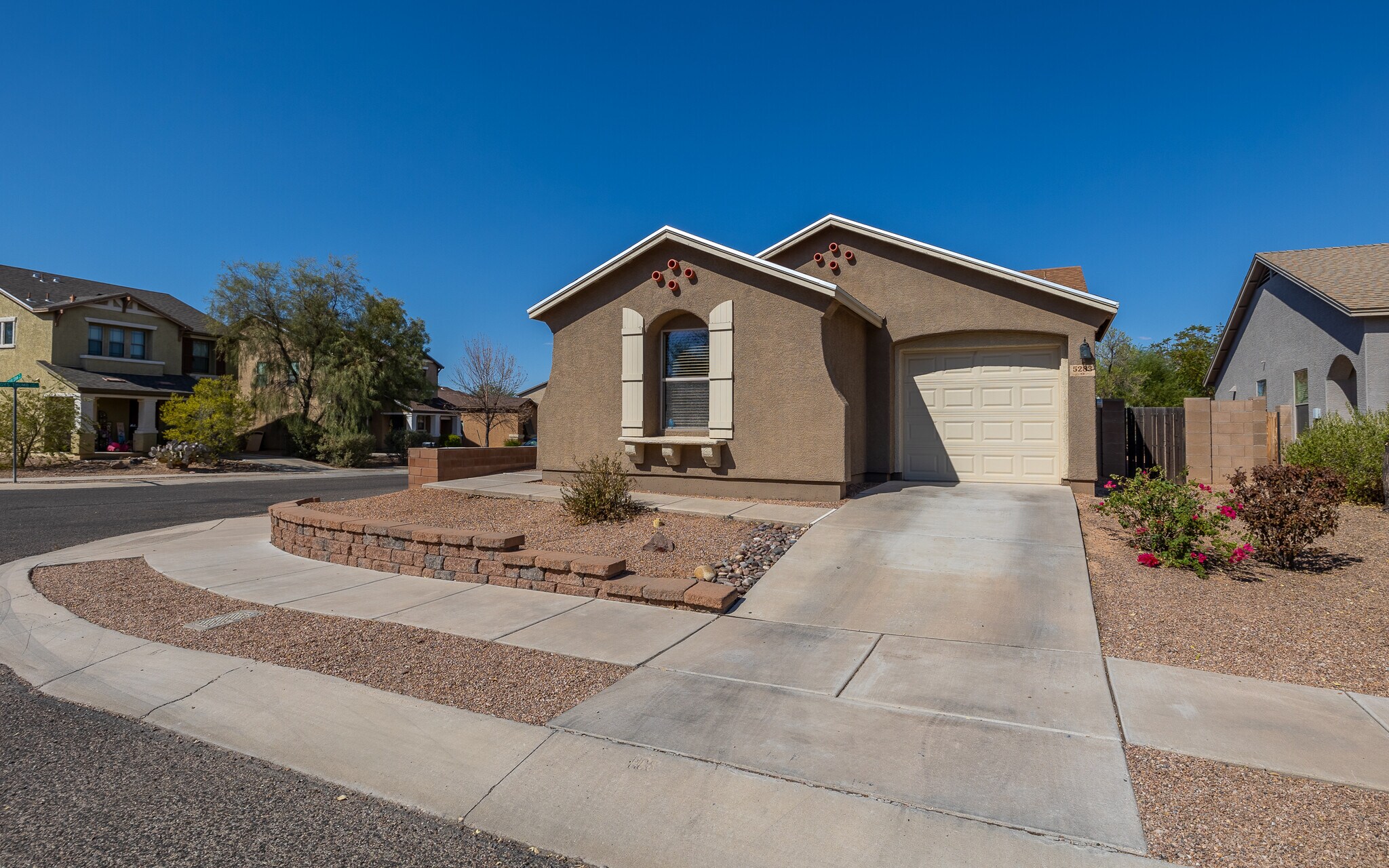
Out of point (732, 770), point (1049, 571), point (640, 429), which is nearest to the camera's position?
point (732, 770)

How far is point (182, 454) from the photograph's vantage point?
84.9 ft

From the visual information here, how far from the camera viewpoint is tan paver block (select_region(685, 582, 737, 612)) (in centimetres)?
602

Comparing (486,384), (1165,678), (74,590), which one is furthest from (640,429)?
(486,384)

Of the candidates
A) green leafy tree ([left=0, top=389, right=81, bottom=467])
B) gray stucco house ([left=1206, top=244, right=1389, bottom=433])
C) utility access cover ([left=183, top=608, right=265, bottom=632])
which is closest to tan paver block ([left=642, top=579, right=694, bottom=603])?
utility access cover ([left=183, top=608, right=265, bottom=632])

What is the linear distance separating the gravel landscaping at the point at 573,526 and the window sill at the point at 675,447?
1474mm

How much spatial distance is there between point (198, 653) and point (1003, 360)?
428 inches

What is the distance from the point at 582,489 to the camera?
9.18 m

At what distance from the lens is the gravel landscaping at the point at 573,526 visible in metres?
7.49

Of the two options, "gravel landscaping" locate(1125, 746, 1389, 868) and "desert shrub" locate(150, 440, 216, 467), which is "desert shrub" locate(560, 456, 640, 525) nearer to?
"gravel landscaping" locate(1125, 746, 1389, 868)

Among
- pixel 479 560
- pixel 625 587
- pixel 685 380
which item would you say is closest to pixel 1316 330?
pixel 685 380

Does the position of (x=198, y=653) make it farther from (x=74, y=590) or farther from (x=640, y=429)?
(x=640, y=429)

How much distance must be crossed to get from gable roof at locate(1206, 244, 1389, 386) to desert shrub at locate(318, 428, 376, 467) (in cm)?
3189

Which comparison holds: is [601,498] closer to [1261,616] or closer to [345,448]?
[1261,616]

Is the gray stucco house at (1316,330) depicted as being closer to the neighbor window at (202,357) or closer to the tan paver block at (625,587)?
the tan paver block at (625,587)
